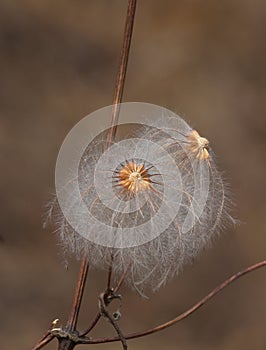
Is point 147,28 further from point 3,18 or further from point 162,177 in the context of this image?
point 162,177

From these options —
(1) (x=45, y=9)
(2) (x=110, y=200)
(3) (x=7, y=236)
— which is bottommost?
(2) (x=110, y=200)

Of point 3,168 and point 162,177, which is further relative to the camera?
point 3,168

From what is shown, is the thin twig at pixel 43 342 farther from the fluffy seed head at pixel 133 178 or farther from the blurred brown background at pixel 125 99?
the blurred brown background at pixel 125 99

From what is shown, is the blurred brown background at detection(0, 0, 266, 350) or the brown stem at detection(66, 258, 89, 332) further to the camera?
the blurred brown background at detection(0, 0, 266, 350)

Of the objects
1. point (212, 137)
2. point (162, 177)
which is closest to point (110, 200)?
point (162, 177)

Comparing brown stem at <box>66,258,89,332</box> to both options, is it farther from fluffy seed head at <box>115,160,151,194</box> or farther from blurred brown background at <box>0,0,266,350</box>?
blurred brown background at <box>0,0,266,350</box>

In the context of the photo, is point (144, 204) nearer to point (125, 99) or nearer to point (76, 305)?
point (76, 305)

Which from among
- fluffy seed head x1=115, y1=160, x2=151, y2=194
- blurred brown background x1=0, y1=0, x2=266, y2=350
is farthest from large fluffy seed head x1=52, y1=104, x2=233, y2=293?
blurred brown background x1=0, y1=0, x2=266, y2=350

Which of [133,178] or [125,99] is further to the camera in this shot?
[125,99]

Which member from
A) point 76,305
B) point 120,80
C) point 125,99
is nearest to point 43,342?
point 76,305
